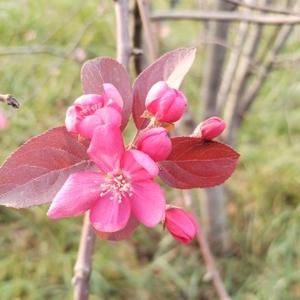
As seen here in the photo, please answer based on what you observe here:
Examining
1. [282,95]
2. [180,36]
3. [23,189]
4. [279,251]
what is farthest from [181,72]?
[180,36]

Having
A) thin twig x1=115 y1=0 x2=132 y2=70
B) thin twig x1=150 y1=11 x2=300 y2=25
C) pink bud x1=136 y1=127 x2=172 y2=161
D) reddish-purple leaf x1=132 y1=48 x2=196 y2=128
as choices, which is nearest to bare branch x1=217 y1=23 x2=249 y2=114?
thin twig x1=150 y1=11 x2=300 y2=25

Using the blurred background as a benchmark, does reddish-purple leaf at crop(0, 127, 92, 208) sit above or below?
above

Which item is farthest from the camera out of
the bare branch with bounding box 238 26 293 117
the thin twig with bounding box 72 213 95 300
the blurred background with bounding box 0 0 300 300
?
the blurred background with bounding box 0 0 300 300

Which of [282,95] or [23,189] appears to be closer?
[23,189]

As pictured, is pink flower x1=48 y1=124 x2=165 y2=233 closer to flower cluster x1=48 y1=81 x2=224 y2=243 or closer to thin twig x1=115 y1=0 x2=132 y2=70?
flower cluster x1=48 y1=81 x2=224 y2=243

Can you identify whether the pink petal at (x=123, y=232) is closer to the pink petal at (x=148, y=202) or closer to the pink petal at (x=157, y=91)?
the pink petal at (x=148, y=202)

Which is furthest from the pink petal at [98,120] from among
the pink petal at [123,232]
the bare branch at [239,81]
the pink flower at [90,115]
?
the bare branch at [239,81]

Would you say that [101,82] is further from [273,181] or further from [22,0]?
[22,0]

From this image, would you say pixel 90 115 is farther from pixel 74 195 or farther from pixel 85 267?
pixel 85 267
